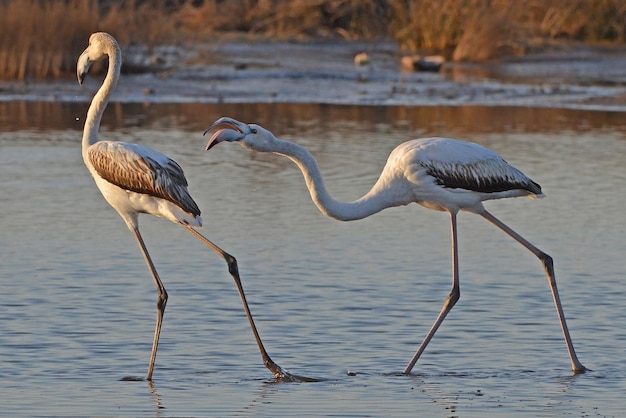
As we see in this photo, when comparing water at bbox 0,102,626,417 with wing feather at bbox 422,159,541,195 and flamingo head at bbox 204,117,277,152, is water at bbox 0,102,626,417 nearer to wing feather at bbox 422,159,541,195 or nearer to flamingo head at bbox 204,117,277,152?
wing feather at bbox 422,159,541,195

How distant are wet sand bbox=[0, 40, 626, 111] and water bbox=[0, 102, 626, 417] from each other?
5.13 meters

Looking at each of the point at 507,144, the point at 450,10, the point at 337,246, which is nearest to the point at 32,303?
the point at 337,246

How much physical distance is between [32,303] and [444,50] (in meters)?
17.7

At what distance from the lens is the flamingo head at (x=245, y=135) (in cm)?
629

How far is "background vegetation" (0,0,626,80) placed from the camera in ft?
63.9

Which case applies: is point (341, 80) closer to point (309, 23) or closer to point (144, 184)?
point (309, 23)

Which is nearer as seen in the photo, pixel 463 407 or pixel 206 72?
pixel 463 407

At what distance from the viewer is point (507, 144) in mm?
14305

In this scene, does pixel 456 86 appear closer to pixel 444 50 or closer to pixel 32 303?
pixel 444 50

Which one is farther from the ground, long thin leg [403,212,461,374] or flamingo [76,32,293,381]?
flamingo [76,32,293,381]

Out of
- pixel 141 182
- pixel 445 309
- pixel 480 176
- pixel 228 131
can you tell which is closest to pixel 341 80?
pixel 480 176

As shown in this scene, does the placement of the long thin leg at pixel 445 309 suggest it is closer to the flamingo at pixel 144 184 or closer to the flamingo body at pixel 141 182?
the flamingo at pixel 144 184

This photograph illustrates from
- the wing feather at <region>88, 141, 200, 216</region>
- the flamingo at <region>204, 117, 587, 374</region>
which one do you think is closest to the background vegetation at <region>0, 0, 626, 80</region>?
the wing feather at <region>88, 141, 200, 216</region>

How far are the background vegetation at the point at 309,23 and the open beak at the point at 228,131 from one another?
509 inches
